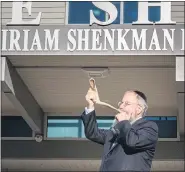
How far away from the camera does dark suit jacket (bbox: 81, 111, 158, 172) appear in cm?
349

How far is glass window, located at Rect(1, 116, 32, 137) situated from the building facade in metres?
0.02

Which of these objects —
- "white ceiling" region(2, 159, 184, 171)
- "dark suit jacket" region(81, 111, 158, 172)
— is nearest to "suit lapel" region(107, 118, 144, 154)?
"dark suit jacket" region(81, 111, 158, 172)

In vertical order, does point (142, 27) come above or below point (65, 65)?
above

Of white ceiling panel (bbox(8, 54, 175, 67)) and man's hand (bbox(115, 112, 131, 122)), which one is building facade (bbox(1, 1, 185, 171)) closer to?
white ceiling panel (bbox(8, 54, 175, 67))

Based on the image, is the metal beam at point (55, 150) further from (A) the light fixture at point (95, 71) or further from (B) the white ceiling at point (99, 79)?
(A) the light fixture at point (95, 71)

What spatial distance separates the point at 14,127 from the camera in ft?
38.4

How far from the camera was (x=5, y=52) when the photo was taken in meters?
8.73

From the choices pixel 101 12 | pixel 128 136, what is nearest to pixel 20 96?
pixel 101 12

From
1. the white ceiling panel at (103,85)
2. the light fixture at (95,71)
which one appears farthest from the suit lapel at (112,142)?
the white ceiling panel at (103,85)

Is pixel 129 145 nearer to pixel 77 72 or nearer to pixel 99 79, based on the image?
pixel 77 72

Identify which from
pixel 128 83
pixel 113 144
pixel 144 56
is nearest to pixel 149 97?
pixel 128 83

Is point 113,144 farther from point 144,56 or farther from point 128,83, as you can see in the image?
point 128,83

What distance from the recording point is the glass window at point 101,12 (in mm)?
8938

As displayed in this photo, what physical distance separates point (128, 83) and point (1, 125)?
10.1ft
